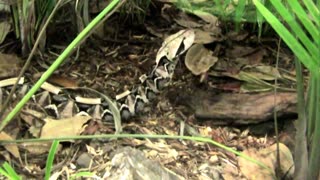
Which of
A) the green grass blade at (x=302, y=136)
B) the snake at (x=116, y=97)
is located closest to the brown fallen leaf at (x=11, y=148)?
the snake at (x=116, y=97)

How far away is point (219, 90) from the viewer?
Result: 2211 mm

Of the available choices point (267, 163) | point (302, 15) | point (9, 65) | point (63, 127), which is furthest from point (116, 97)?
point (302, 15)

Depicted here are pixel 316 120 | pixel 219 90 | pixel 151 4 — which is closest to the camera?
pixel 316 120

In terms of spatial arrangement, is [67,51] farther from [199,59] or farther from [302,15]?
[199,59]

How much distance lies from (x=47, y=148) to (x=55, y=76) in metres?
0.46

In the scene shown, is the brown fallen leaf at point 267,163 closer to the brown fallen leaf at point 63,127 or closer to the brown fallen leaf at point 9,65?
the brown fallen leaf at point 63,127

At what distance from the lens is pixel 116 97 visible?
2.17m

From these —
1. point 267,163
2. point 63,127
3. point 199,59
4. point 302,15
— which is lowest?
point 267,163

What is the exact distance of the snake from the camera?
210 centimetres

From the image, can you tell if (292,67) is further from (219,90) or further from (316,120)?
(316,120)

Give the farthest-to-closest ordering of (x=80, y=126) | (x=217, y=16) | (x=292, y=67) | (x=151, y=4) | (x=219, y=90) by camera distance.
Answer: (x=151, y=4) → (x=217, y=16) → (x=292, y=67) → (x=219, y=90) → (x=80, y=126)

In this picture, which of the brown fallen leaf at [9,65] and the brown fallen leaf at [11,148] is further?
the brown fallen leaf at [9,65]

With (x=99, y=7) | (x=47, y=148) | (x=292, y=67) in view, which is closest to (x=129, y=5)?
(x=99, y=7)

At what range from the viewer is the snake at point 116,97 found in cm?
210
